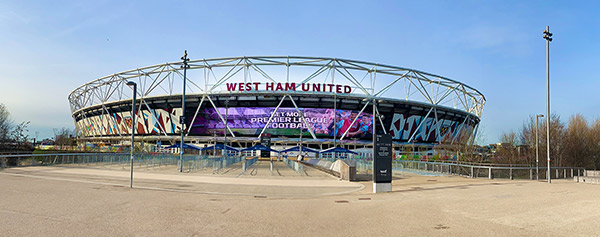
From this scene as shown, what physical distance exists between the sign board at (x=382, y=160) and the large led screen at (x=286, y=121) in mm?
56691

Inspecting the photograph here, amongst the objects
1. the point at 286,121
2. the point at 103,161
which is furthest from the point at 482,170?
the point at 286,121

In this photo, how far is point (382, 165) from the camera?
Answer: 17.5 m

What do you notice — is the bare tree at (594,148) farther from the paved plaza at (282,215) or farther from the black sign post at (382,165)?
the black sign post at (382,165)

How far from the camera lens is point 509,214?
1065 centimetres

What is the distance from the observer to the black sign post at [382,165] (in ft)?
56.9

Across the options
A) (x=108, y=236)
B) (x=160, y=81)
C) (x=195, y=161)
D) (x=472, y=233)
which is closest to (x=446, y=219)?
(x=472, y=233)

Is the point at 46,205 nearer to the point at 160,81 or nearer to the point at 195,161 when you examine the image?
the point at 195,161

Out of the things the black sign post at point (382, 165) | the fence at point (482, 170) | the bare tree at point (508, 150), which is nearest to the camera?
the black sign post at point (382, 165)

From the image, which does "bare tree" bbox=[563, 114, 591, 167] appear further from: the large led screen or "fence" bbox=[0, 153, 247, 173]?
the large led screen

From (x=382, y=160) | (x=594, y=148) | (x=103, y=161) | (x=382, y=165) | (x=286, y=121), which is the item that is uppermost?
(x=286, y=121)

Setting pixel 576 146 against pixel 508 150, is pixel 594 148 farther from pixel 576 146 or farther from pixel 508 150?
pixel 508 150

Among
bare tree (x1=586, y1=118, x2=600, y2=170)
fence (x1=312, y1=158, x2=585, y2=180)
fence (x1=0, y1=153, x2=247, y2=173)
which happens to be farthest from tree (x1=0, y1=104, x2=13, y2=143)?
bare tree (x1=586, y1=118, x2=600, y2=170)

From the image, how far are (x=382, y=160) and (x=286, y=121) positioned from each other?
57.8 metres

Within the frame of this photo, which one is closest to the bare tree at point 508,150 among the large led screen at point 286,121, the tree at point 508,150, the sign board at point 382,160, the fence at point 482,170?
the tree at point 508,150
